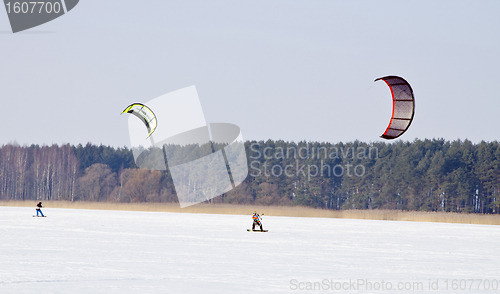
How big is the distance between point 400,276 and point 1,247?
292 inches

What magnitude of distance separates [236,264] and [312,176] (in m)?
48.3

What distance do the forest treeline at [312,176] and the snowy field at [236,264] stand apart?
3404cm

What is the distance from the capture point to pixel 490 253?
1225cm

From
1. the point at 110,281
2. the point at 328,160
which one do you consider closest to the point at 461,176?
the point at 328,160

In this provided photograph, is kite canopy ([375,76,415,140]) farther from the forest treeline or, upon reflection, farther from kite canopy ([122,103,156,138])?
the forest treeline

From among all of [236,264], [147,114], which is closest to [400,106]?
[236,264]

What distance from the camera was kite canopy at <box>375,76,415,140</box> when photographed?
52.1 ft

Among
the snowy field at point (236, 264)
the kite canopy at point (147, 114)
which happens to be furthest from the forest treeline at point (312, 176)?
the snowy field at point (236, 264)

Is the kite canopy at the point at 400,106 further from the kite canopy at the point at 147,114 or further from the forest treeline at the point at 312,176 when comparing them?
the forest treeline at the point at 312,176

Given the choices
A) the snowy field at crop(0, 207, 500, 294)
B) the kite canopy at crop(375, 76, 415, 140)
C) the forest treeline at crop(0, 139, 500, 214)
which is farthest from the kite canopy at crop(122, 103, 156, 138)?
the forest treeline at crop(0, 139, 500, 214)

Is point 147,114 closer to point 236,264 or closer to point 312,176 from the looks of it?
point 236,264

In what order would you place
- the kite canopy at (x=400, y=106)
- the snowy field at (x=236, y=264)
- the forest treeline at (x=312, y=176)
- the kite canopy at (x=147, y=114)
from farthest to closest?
the forest treeline at (x=312, y=176), the kite canopy at (x=147, y=114), the kite canopy at (x=400, y=106), the snowy field at (x=236, y=264)

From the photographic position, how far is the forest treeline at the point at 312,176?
47375 mm

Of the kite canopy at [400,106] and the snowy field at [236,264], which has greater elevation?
the kite canopy at [400,106]
